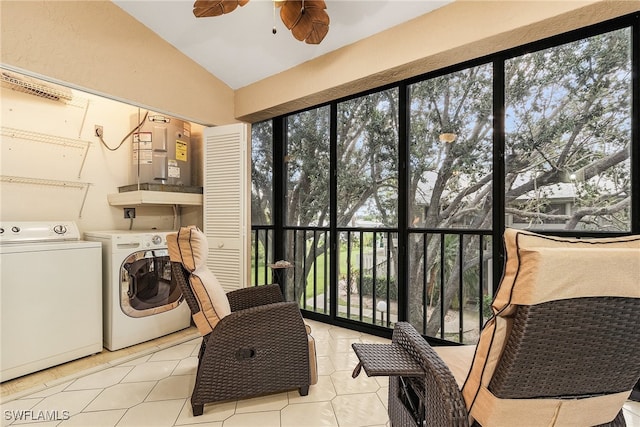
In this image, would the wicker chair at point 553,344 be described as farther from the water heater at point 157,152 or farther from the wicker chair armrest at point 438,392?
the water heater at point 157,152

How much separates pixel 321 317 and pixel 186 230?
1.94 meters

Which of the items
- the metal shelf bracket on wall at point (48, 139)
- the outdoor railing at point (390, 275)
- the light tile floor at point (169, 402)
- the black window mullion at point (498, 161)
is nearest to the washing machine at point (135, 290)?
the light tile floor at point (169, 402)

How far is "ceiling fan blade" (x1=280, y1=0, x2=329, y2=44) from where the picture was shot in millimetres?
A: 1813

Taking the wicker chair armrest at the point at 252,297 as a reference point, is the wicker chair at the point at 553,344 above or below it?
above

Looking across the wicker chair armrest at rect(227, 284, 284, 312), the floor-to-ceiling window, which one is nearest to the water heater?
the floor-to-ceiling window

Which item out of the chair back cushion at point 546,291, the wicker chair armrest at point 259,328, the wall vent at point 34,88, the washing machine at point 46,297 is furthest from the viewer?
the wall vent at point 34,88

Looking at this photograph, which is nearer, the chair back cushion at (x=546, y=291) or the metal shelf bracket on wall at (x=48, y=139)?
the chair back cushion at (x=546, y=291)

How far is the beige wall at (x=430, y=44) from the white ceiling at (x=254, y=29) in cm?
8

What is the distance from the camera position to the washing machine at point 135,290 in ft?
8.07

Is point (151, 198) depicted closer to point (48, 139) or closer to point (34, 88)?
point (48, 139)

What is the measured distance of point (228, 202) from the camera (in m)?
2.96

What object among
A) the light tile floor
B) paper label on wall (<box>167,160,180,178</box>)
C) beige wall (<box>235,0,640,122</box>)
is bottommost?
the light tile floor

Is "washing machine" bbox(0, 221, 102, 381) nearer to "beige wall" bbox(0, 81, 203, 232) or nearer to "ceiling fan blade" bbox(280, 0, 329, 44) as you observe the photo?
"beige wall" bbox(0, 81, 203, 232)

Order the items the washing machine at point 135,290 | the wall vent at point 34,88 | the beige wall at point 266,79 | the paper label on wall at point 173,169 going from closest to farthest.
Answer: the beige wall at point 266,79 → the wall vent at point 34,88 → the washing machine at point 135,290 → the paper label on wall at point 173,169
